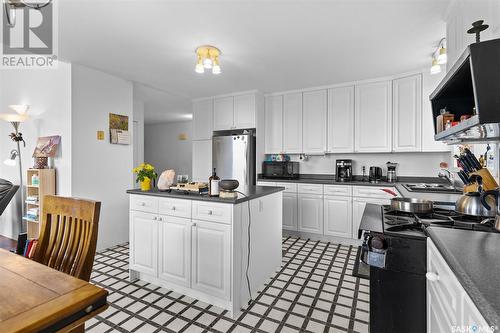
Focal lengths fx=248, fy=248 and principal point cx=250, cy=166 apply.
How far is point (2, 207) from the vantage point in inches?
118

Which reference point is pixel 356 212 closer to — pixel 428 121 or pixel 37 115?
pixel 428 121

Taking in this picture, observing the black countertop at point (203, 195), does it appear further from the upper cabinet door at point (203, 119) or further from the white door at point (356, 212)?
the upper cabinet door at point (203, 119)

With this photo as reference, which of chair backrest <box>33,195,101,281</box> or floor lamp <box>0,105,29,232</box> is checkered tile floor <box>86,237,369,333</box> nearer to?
chair backrest <box>33,195,101,281</box>

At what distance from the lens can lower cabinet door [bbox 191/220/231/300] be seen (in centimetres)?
190

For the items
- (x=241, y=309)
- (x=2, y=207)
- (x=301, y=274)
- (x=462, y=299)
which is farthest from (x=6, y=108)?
(x=462, y=299)

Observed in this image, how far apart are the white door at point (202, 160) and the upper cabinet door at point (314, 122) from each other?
174cm

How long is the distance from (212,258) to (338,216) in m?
2.20

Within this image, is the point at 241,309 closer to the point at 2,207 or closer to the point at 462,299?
the point at 462,299

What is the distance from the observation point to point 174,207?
7.04ft

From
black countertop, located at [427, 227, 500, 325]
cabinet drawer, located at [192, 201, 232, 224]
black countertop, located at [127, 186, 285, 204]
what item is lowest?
cabinet drawer, located at [192, 201, 232, 224]

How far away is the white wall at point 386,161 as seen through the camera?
354 cm

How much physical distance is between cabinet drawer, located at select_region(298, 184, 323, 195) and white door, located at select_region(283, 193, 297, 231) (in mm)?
158

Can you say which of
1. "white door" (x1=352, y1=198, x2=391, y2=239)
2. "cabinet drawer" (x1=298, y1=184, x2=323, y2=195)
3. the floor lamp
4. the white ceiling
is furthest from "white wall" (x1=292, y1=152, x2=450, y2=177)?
the floor lamp

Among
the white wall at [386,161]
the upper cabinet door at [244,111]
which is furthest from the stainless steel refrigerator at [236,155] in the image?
the white wall at [386,161]
